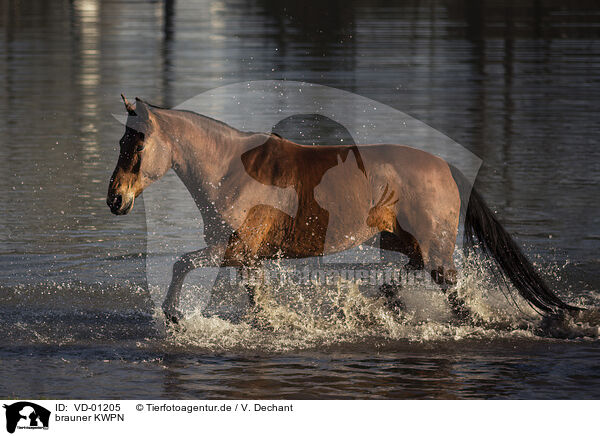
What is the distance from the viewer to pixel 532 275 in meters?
8.74

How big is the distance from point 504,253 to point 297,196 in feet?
5.45

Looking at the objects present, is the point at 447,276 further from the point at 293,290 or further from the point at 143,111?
the point at 143,111

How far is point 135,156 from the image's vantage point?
7652 mm

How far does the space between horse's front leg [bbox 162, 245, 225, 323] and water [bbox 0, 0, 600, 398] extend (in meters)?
0.27

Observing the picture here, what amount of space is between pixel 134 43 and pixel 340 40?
20.3 feet

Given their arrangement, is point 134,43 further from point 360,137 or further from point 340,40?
point 360,137

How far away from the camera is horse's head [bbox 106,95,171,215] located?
7.63m

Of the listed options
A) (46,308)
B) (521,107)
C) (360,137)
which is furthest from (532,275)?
(521,107)

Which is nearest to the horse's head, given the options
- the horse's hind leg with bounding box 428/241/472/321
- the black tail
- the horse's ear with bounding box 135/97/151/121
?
the horse's ear with bounding box 135/97/151/121

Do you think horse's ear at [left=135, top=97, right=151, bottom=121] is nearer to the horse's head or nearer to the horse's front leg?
the horse's head
